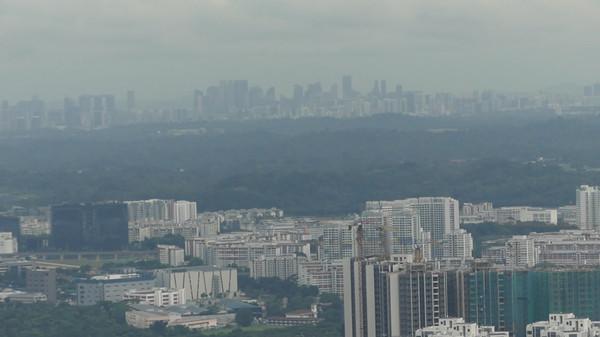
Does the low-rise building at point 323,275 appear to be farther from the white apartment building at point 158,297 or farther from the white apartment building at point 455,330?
the white apartment building at point 455,330

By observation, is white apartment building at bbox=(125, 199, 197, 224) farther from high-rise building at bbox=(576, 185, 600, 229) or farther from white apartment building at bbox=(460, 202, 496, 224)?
high-rise building at bbox=(576, 185, 600, 229)

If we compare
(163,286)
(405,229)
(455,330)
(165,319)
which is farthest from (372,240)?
(405,229)

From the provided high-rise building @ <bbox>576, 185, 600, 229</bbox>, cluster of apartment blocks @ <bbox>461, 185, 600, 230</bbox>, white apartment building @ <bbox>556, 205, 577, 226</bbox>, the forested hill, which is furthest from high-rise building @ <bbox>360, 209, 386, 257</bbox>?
the forested hill

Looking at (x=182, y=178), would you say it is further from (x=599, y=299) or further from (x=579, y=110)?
(x=599, y=299)

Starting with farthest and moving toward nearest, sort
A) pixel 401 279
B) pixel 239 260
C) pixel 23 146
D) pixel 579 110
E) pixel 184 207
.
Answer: pixel 579 110 → pixel 23 146 → pixel 184 207 → pixel 239 260 → pixel 401 279

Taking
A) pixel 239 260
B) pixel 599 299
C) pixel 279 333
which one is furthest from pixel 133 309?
pixel 599 299

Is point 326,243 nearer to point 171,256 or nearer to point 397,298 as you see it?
point 171,256

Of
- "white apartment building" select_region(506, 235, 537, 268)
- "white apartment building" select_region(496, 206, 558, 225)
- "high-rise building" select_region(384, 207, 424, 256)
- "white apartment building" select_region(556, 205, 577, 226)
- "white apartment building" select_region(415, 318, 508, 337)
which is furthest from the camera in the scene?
"white apartment building" select_region(496, 206, 558, 225)
